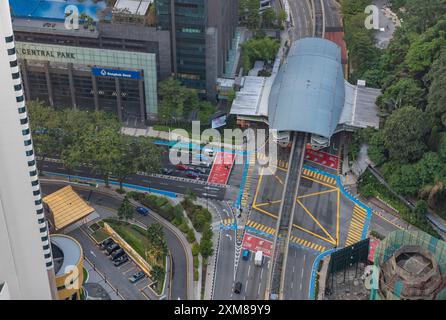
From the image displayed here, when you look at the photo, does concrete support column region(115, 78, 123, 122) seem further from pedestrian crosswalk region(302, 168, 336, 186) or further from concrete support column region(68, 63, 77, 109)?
pedestrian crosswalk region(302, 168, 336, 186)

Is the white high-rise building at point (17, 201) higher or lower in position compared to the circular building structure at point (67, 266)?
higher

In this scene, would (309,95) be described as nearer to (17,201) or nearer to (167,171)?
(167,171)

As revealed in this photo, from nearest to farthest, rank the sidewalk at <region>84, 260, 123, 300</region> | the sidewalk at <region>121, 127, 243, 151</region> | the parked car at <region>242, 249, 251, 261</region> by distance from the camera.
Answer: the sidewalk at <region>84, 260, 123, 300</region> → the parked car at <region>242, 249, 251, 261</region> → the sidewalk at <region>121, 127, 243, 151</region>

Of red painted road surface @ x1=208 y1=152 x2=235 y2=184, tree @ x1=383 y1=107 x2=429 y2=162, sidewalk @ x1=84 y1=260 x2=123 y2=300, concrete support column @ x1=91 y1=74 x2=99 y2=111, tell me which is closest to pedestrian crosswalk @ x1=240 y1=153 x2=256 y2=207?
red painted road surface @ x1=208 y1=152 x2=235 y2=184

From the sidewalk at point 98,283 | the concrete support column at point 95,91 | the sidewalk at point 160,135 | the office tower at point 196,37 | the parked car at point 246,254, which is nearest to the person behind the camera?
the sidewalk at point 98,283

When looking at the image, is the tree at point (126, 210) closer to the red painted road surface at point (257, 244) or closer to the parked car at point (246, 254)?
the red painted road surface at point (257, 244)

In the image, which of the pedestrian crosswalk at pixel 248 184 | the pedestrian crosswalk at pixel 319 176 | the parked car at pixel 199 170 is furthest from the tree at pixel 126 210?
the pedestrian crosswalk at pixel 319 176

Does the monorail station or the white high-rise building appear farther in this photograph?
the monorail station

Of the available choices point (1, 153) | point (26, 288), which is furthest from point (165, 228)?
point (1, 153)
